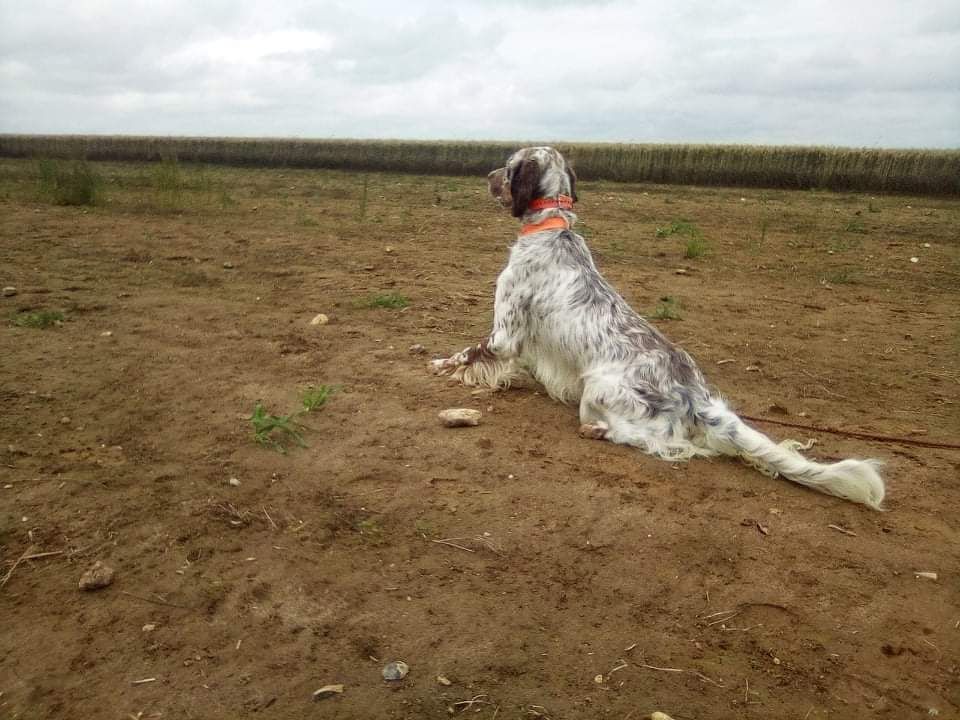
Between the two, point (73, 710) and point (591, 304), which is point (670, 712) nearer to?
point (73, 710)

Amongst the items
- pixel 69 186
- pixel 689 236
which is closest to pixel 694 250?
pixel 689 236

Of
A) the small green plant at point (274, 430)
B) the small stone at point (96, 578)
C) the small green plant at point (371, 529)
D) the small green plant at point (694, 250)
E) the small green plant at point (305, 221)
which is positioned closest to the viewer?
the small stone at point (96, 578)

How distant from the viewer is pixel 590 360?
477 centimetres

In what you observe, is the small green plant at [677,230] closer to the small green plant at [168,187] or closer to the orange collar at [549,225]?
the orange collar at [549,225]

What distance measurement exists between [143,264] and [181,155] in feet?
84.4

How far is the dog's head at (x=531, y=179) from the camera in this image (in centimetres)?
529

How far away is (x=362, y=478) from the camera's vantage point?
3816 mm

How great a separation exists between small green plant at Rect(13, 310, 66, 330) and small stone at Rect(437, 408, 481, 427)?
3.59m

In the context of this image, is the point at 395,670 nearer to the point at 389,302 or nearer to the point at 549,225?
the point at 549,225

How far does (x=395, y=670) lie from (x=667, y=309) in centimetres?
527

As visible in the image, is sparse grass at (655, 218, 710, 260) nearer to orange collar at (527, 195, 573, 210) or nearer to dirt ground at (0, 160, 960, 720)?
dirt ground at (0, 160, 960, 720)

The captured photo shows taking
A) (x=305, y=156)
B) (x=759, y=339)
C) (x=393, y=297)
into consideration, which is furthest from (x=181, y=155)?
(x=759, y=339)

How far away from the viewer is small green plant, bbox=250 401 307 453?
4078mm

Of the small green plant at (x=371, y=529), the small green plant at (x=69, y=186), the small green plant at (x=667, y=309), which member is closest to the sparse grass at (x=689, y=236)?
the small green plant at (x=667, y=309)
